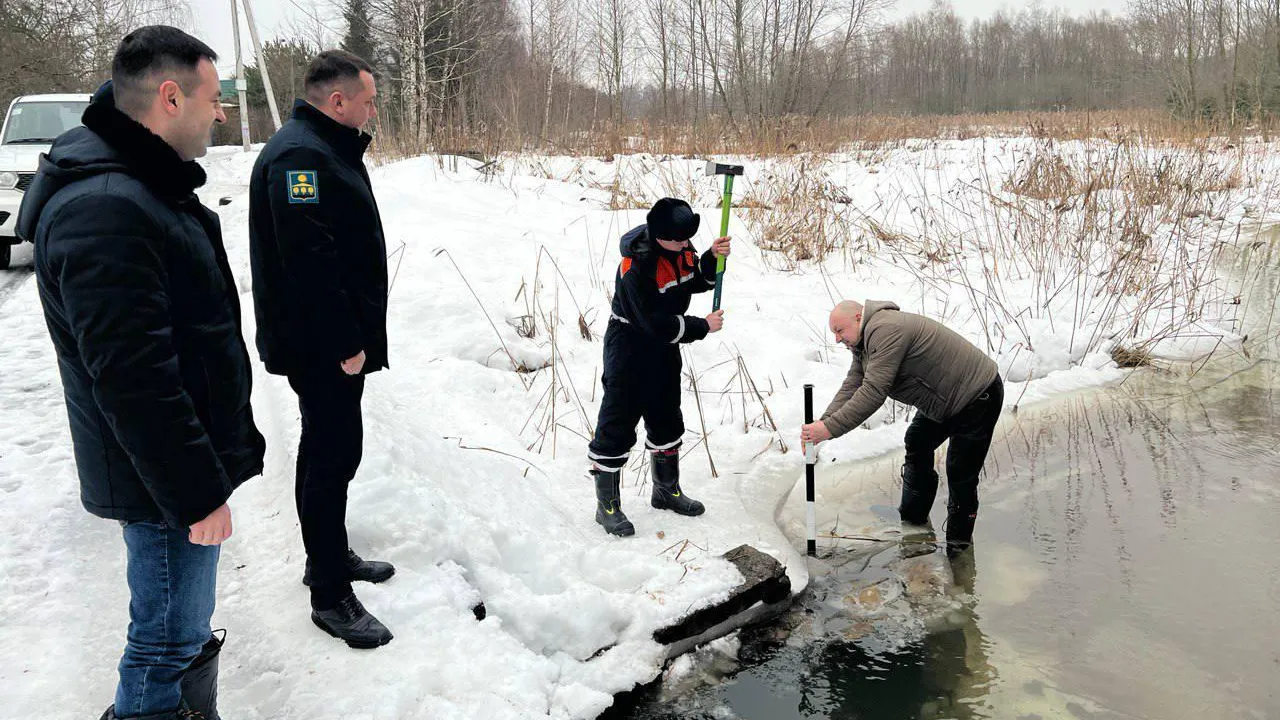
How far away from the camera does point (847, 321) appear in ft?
13.0

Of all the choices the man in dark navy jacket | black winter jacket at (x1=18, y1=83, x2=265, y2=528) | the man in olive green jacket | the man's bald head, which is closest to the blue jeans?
black winter jacket at (x1=18, y1=83, x2=265, y2=528)

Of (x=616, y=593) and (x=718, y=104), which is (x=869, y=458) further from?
(x=718, y=104)

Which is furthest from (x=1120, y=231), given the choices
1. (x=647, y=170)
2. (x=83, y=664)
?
(x=83, y=664)

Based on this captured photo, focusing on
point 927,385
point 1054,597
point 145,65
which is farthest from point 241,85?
point 1054,597

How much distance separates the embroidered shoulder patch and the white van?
7.64 metres

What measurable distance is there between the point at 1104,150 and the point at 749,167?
14.0 ft

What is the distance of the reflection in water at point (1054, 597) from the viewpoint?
9.95ft

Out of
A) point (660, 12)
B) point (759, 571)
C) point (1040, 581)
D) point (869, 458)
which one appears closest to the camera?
point (759, 571)

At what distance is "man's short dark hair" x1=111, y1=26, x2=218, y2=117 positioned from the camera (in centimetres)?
182

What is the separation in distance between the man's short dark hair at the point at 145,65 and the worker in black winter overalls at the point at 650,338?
220cm

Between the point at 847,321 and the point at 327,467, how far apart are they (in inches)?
96.8

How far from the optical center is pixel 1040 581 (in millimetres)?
3832

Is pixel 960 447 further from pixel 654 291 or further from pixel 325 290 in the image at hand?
pixel 325 290

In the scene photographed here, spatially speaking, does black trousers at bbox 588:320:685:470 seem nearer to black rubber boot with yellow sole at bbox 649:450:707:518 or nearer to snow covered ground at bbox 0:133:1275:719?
black rubber boot with yellow sole at bbox 649:450:707:518
